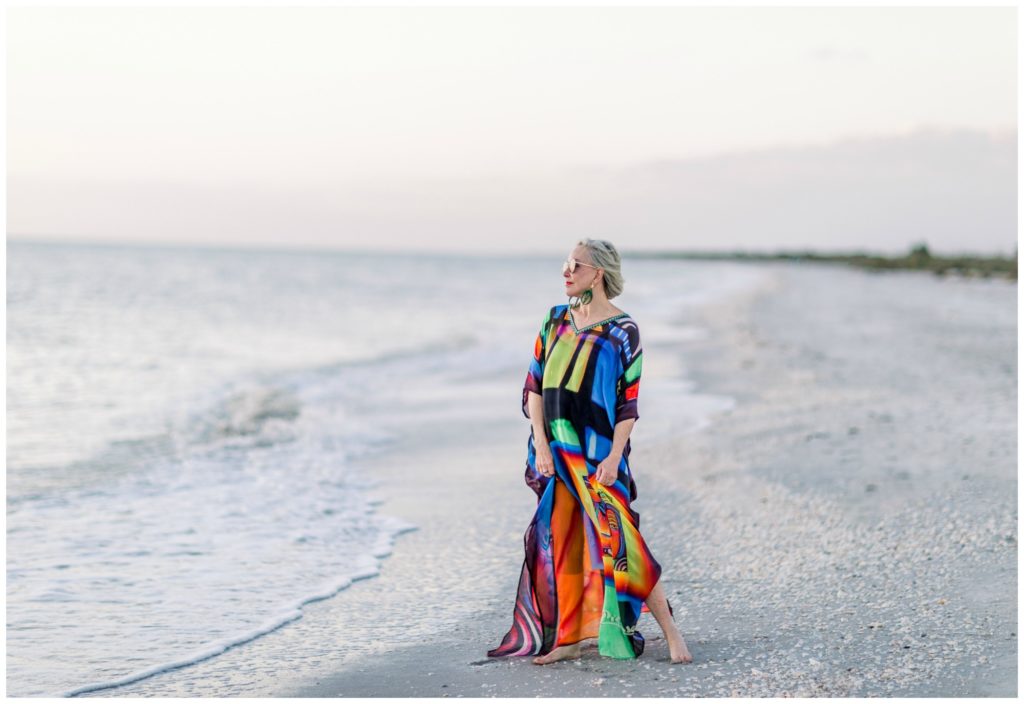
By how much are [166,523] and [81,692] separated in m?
2.73

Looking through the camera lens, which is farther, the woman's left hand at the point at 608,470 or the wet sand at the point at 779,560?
the wet sand at the point at 779,560

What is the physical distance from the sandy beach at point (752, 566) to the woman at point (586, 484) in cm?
18

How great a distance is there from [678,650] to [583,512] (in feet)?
2.20

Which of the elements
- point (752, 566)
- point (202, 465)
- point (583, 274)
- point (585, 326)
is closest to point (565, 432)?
point (585, 326)

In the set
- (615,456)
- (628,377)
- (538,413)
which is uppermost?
(628,377)

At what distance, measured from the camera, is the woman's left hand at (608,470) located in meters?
3.79

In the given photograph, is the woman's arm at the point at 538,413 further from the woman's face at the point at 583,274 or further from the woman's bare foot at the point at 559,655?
the woman's bare foot at the point at 559,655

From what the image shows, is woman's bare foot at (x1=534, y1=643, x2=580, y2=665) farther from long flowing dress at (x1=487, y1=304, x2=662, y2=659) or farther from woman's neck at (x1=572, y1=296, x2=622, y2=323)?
woman's neck at (x1=572, y1=296, x2=622, y2=323)

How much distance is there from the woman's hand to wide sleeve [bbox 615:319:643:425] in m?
0.29

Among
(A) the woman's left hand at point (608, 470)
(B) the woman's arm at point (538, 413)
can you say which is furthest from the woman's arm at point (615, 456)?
(B) the woman's arm at point (538, 413)

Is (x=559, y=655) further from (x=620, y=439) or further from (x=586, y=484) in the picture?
(x=620, y=439)

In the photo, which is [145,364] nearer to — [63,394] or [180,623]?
[63,394]

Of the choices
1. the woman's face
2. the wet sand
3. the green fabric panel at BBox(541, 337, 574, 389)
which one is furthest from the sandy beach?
the woman's face

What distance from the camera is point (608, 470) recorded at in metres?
3.79
